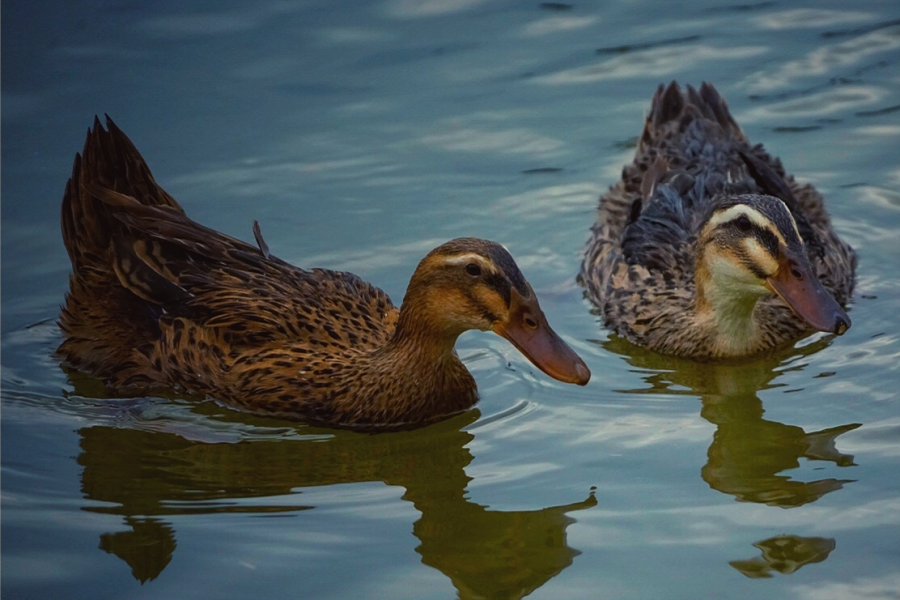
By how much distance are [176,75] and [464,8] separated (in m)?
2.91

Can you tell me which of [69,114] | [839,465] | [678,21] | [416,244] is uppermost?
[678,21]

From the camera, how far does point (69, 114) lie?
12398mm

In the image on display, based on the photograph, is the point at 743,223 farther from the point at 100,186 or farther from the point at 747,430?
the point at 100,186

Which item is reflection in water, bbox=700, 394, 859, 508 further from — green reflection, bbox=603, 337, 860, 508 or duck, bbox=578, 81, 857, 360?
duck, bbox=578, 81, 857, 360

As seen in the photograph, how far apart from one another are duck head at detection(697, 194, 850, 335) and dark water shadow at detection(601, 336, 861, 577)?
1.62ft

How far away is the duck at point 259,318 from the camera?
25.7ft

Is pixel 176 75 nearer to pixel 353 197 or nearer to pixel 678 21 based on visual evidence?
pixel 353 197

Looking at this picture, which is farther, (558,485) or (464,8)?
(464,8)

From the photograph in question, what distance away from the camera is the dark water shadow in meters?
6.70

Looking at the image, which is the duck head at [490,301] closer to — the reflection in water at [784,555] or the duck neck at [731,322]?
the reflection in water at [784,555]

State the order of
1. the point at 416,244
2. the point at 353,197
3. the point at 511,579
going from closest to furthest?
the point at 511,579, the point at 416,244, the point at 353,197

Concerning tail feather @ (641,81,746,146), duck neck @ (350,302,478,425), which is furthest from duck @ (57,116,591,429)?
tail feather @ (641,81,746,146)

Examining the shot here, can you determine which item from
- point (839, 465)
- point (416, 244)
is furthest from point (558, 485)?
point (416, 244)

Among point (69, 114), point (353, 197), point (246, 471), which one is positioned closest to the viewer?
point (246, 471)
